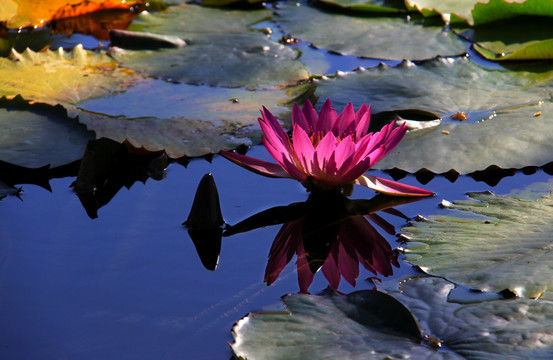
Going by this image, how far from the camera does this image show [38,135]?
1.98 meters

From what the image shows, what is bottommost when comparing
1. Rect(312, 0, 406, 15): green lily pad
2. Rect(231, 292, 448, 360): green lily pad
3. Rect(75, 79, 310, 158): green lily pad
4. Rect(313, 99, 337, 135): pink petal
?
Rect(75, 79, 310, 158): green lily pad

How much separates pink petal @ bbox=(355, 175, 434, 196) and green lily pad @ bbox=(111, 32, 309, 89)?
2.90 ft

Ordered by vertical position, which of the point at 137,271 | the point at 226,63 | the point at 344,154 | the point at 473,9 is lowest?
the point at 137,271

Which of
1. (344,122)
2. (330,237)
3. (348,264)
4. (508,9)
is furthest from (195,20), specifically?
(348,264)

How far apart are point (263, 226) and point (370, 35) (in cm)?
165

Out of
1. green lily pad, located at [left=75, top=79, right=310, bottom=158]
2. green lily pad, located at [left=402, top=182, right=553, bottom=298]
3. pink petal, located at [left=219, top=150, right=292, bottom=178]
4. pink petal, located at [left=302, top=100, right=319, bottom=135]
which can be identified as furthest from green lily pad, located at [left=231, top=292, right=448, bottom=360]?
green lily pad, located at [left=75, top=79, right=310, bottom=158]

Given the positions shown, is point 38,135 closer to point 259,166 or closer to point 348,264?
point 259,166

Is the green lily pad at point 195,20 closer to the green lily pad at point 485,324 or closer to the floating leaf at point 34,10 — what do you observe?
the floating leaf at point 34,10

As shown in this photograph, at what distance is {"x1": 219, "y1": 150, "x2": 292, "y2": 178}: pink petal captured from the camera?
1.68m

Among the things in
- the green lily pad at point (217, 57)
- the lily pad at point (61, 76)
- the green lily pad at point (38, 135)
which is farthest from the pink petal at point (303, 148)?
the lily pad at point (61, 76)

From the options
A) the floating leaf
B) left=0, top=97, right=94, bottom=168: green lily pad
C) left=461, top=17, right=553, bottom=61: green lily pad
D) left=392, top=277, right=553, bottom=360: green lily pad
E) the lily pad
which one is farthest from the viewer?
the floating leaf

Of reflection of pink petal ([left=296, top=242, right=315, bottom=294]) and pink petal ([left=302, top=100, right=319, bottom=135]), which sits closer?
reflection of pink petal ([left=296, top=242, right=315, bottom=294])

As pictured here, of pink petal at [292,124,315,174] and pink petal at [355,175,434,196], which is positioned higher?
pink petal at [292,124,315,174]

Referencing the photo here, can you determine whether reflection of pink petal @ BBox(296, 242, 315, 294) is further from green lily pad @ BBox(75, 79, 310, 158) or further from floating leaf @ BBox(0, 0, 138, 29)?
floating leaf @ BBox(0, 0, 138, 29)
